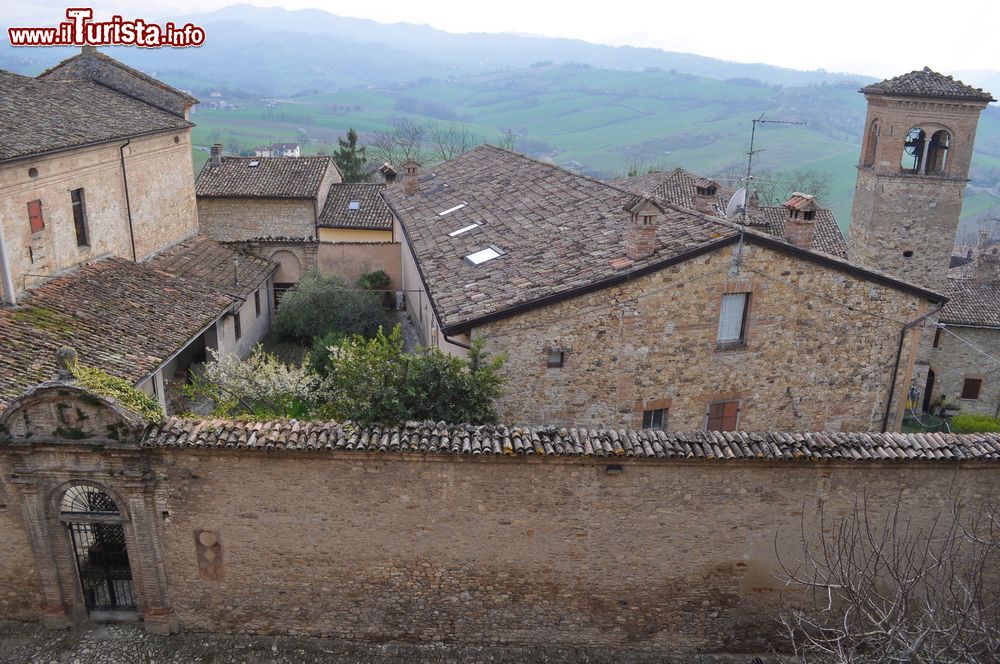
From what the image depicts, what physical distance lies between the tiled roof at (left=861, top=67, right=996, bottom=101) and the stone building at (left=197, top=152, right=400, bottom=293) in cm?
1867

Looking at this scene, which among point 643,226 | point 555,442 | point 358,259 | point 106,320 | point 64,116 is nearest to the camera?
point 555,442

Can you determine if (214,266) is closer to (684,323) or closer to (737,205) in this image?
(737,205)

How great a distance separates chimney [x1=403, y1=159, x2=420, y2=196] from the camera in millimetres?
26178

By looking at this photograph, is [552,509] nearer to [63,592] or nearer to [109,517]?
[109,517]

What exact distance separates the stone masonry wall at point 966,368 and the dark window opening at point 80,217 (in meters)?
29.1

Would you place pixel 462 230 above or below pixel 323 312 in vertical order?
A: above

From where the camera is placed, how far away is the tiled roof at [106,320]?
13.8 meters

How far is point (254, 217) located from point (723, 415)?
2387 cm

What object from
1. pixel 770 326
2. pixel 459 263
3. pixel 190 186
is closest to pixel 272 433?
pixel 459 263

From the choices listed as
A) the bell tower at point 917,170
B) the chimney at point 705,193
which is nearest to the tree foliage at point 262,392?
the chimney at point 705,193

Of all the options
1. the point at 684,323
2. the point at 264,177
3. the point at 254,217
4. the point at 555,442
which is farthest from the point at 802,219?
the point at 264,177

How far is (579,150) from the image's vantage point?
11956cm

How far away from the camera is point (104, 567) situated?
1062cm

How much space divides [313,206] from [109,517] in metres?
23.3
